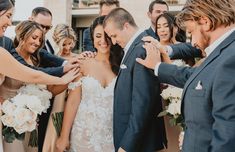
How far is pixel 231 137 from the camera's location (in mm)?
1765

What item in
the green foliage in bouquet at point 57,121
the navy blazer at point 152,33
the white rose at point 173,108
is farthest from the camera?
the navy blazer at point 152,33

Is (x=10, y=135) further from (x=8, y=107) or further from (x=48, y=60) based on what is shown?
(x=48, y=60)

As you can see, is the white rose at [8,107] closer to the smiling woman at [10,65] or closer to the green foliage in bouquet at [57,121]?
the smiling woman at [10,65]

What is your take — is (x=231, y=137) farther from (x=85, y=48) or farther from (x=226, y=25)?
(x=85, y=48)

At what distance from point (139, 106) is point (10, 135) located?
111cm

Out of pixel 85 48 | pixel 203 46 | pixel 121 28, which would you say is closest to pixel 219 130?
pixel 203 46

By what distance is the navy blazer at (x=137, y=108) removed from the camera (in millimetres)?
2947

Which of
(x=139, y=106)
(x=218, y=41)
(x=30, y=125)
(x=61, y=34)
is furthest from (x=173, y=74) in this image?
(x=61, y=34)

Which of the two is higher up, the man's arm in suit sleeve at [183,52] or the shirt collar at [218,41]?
the shirt collar at [218,41]

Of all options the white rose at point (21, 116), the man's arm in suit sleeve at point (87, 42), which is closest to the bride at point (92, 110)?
the white rose at point (21, 116)

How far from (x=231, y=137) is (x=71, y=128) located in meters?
2.07

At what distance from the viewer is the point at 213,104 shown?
1.84m

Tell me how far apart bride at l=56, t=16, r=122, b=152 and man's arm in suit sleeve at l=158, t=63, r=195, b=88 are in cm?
78

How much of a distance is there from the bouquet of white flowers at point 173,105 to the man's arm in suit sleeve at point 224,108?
136 cm
